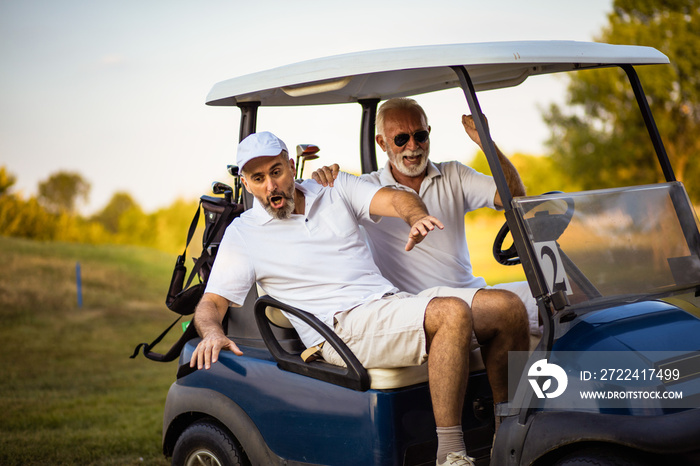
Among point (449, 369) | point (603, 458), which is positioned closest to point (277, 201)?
point (449, 369)

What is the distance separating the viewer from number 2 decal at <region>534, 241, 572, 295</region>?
2396 millimetres

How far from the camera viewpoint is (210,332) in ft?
9.72

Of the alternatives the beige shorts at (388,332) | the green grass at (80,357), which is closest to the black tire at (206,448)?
the beige shorts at (388,332)

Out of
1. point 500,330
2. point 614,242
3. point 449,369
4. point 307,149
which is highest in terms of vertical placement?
point 307,149

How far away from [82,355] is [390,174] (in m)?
7.91

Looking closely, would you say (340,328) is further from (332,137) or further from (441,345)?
(332,137)

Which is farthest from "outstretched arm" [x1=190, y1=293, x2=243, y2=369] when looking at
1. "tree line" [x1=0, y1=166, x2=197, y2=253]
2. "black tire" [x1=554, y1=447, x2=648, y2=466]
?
"tree line" [x1=0, y1=166, x2=197, y2=253]

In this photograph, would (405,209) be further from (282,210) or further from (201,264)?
(201,264)

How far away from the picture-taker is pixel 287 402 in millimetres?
2951

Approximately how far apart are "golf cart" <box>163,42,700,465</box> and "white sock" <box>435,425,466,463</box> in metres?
0.16

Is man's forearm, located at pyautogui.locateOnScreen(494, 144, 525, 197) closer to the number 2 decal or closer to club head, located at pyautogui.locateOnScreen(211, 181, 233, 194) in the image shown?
the number 2 decal

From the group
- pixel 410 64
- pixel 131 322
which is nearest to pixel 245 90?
pixel 410 64

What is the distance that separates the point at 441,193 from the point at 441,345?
3.82 feet

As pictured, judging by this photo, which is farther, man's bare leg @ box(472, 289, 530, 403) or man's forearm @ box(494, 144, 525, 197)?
man's forearm @ box(494, 144, 525, 197)
